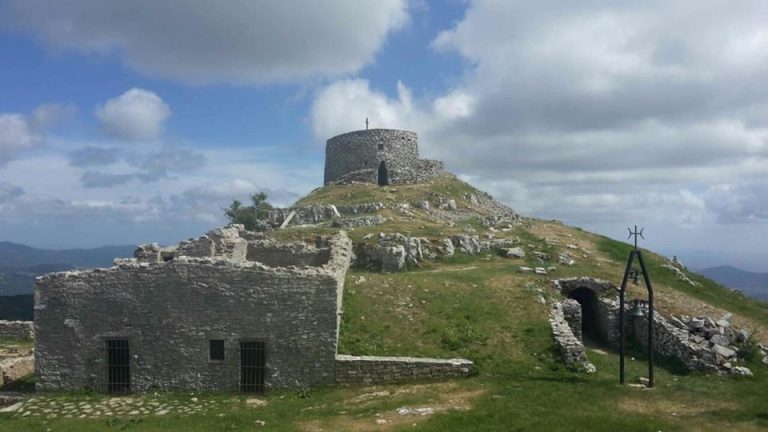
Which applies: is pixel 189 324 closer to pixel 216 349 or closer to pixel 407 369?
pixel 216 349

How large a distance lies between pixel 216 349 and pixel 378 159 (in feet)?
131

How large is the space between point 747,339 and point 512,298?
877 centimetres

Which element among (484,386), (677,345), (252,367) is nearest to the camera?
(484,386)

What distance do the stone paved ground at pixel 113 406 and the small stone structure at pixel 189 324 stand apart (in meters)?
0.89

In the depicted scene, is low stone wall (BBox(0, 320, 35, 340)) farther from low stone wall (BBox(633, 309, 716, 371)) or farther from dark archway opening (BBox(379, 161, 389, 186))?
low stone wall (BBox(633, 309, 716, 371))

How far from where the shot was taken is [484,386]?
17.6 meters

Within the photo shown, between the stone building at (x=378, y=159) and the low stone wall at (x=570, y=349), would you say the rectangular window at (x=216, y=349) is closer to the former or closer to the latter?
the low stone wall at (x=570, y=349)

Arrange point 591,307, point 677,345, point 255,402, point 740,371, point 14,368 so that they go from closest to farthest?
point 255,402 < point 740,371 < point 677,345 < point 14,368 < point 591,307

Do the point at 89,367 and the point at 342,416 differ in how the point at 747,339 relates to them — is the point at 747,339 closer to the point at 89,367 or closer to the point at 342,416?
the point at 342,416

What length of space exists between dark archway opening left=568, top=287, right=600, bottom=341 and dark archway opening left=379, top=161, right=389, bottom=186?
3144cm

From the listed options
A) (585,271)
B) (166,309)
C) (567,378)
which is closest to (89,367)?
(166,309)

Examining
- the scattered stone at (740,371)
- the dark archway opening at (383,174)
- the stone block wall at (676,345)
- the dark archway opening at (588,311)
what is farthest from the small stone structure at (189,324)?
the dark archway opening at (383,174)

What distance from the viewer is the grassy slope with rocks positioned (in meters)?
14.9

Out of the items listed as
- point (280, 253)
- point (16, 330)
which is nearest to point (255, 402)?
point (280, 253)
